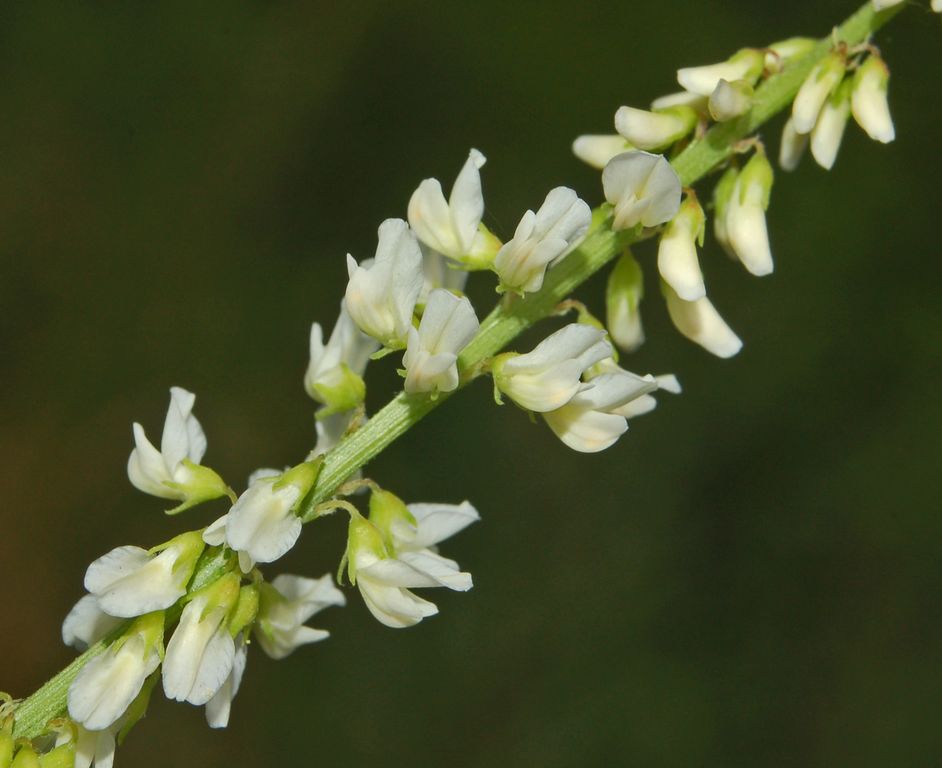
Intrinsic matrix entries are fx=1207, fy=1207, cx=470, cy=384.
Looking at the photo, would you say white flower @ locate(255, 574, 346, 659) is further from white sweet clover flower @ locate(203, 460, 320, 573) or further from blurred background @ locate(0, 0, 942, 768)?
blurred background @ locate(0, 0, 942, 768)

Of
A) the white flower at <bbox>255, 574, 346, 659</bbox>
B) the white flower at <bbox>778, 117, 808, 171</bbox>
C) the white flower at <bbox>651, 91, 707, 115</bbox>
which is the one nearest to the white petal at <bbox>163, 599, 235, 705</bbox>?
the white flower at <bbox>255, 574, 346, 659</bbox>

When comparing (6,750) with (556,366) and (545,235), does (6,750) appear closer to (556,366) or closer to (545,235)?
(556,366)

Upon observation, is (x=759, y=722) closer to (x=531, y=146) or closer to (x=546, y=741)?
(x=546, y=741)

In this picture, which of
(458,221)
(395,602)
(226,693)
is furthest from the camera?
(458,221)

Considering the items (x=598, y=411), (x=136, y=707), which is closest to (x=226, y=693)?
(x=136, y=707)

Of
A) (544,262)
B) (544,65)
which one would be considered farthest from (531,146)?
(544,262)

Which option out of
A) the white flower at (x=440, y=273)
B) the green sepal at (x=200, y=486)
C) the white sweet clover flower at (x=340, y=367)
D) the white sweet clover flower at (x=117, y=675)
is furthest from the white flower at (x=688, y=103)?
the white sweet clover flower at (x=117, y=675)

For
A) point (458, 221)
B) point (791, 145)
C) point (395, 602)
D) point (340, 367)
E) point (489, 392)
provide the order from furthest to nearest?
point (489, 392)
point (791, 145)
point (340, 367)
point (458, 221)
point (395, 602)
